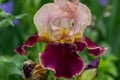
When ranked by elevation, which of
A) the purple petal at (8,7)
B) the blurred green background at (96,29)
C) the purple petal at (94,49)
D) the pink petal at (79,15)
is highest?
the pink petal at (79,15)

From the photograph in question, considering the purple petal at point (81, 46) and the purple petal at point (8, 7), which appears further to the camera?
the purple petal at point (8, 7)

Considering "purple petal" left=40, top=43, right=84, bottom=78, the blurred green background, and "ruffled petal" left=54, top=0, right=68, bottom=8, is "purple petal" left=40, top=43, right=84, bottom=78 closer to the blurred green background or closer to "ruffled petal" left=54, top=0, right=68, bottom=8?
"ruffled petal" left=54, top=0, right=68, bottom=8

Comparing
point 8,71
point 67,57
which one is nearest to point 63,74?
point 67,57

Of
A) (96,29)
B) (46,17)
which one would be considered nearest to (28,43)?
(46,17)

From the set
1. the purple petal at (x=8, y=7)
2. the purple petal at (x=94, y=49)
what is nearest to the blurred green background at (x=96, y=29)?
the purple petal at (x=8, y=7)

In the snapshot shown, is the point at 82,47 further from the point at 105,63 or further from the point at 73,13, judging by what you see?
the point at 105,63

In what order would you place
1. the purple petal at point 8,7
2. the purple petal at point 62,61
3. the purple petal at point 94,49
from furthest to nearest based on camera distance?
the purple petal at point 8,7, the purple petal at point 94,49, the purple petal at point 62,61

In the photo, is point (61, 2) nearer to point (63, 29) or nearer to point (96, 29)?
point (63, 29)

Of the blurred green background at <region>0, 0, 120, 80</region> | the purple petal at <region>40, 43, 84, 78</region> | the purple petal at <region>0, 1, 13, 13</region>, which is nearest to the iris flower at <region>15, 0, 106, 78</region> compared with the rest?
the purple petal at <region>40, 43, 84, 78</region>

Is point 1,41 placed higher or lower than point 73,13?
lower

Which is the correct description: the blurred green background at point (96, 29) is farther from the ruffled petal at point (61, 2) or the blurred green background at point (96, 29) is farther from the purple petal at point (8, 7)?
the ruffled petal at point (61, 2)
